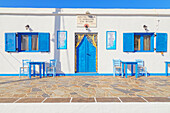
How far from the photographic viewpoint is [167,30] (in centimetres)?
607

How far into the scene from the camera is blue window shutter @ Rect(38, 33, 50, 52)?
589 centimetres

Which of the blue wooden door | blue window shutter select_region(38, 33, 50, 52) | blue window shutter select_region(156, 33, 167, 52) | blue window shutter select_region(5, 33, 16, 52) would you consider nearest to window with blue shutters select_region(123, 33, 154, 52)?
blue window shutter select_region(156, 33, 167, 52)

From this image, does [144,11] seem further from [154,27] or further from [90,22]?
[90,22]

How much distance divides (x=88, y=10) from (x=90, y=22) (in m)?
0.69

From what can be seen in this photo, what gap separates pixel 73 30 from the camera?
6027 mm

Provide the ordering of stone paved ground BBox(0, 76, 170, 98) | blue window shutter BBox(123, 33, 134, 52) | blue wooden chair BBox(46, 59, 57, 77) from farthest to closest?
blue window shutter BBox(123, 33, 134, 52) < blue wooden chair BBox(46, 59, 57, 77) < stone paved ground BBox(0, 76, 170, 98)

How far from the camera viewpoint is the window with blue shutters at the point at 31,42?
5881 mm

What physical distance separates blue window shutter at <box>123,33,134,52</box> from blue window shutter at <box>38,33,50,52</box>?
13.2ft

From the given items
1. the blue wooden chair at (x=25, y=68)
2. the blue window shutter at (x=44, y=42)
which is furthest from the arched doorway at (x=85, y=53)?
the blue wooden chair at (x=25, y=68)

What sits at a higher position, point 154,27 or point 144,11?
point 144,11

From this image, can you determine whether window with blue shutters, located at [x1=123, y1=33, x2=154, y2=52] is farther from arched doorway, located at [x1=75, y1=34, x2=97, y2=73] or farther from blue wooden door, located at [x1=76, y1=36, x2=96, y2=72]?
blue wooden door, located at [x1=76, y1=36, x2=96, y2=72]

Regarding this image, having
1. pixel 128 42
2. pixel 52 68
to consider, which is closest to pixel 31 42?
pixel 52 68

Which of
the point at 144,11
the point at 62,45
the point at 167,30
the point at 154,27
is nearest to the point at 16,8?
the point at 62,45

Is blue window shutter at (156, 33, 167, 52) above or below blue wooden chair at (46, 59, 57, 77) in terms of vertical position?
above
